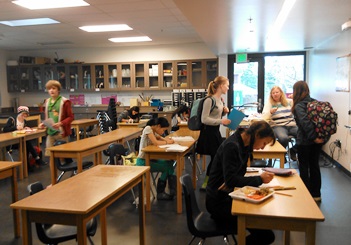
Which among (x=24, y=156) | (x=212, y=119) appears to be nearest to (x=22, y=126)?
(x=24, y=156)

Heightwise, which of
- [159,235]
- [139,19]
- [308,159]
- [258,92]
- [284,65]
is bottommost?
[159,235]

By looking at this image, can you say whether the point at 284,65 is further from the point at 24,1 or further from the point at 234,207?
the point at 234,207

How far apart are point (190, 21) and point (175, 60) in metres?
4.69

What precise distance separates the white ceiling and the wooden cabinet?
2.61 ft

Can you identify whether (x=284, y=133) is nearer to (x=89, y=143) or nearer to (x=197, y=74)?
(x=89, y=143)

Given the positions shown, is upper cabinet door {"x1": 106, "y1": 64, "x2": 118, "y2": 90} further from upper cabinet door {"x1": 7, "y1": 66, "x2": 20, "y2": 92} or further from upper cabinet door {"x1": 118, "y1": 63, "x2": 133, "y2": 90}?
upper cabinet door {"x1": 7, "y1": 66, "x2": 20, "y2": 92}

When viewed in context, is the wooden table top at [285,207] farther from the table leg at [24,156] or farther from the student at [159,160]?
the table leg at [24,156]

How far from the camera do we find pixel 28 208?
6.40 feet

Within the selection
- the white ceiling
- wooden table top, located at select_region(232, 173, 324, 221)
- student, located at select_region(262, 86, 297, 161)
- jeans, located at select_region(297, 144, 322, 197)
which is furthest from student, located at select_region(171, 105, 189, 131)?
wooden table top, located at select_region(232, 173, 324, 221)

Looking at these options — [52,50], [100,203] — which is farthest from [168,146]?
[52,50]

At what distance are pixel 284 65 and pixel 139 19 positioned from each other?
4.72 m

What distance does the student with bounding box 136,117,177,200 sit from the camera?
163 inches

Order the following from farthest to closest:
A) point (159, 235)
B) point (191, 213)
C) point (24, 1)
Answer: point (24, 1), point (159, 235), point (191, 213)

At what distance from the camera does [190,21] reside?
4902 mm
